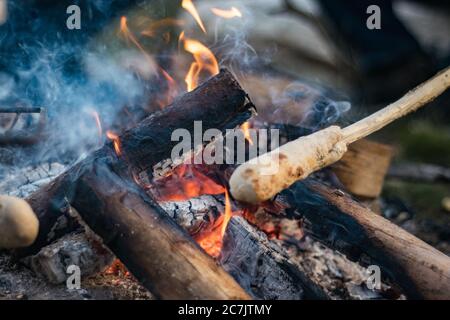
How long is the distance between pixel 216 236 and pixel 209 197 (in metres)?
0.27

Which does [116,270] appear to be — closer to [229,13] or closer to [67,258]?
[67,258]

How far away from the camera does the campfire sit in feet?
5.82

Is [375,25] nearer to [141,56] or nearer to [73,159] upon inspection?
[141,56]

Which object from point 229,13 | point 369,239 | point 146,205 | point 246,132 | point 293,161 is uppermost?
point 229,13

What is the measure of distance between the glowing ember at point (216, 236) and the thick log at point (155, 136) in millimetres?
458

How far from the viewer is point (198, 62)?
10.0ft

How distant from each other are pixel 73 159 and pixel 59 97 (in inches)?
16.8

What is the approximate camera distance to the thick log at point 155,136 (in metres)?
2.11

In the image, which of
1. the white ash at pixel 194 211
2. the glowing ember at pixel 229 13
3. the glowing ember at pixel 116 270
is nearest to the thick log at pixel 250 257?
the white ash at pixel 194 211

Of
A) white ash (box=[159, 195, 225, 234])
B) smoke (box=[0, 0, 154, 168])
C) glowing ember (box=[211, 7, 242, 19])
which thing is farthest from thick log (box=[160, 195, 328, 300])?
glowing ember (box=[211, 7, 242, 19])

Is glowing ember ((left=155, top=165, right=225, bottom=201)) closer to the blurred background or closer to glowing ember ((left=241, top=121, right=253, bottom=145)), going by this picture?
glowing ember ((left=241, top=121, right=253, bottom=145))

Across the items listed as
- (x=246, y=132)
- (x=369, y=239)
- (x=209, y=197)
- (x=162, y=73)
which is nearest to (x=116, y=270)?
(x=209, y=197)
